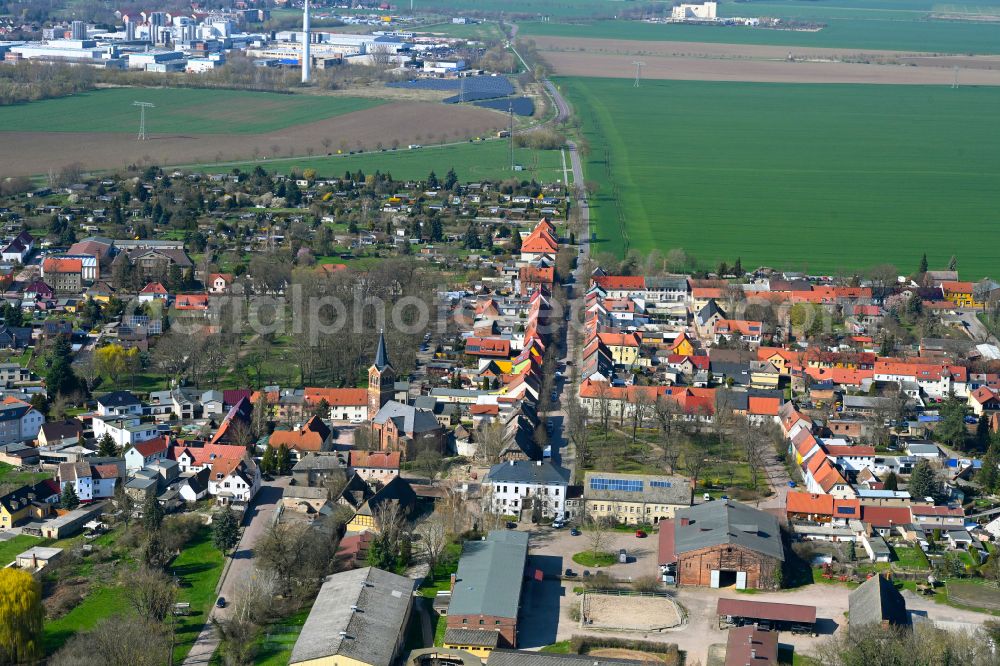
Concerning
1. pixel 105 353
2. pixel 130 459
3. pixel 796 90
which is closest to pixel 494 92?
pixel 796 90

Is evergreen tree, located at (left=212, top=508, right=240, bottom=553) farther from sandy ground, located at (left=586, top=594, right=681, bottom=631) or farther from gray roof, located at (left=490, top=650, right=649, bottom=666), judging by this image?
sandy ground, located at (left=586, top=594, right=681, bottom=631)

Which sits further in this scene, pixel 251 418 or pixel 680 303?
pixel 680 303

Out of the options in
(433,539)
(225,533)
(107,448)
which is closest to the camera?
(433,539)

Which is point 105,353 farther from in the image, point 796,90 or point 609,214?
point 796,90

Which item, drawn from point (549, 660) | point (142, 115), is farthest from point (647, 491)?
point (142, 115)

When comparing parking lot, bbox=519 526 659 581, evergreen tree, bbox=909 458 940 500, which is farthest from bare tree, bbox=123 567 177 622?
evergreen tree, bbox=909 458 940 500

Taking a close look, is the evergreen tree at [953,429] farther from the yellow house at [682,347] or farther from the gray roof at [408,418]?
the gray roof at [408,418]

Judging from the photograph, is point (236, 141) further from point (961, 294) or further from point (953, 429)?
point (953, 429)
